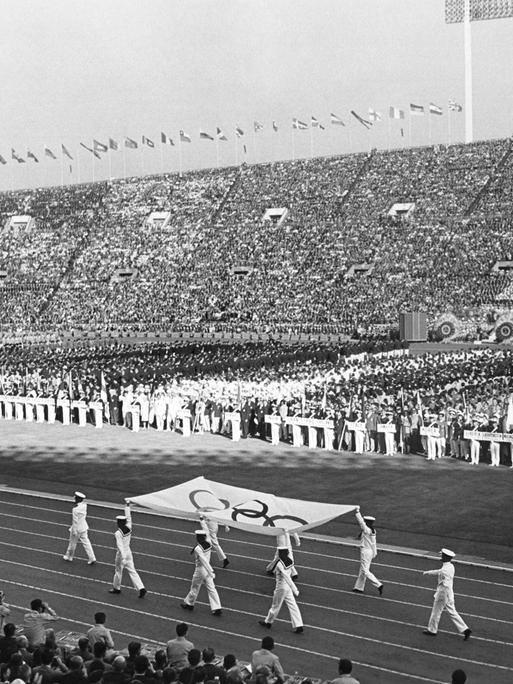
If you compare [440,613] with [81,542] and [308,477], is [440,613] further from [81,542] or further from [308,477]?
[308,477]

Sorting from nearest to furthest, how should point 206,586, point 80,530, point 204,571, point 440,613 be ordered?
point 440,613 < point 204,571 < point 206,586 < point 80,530

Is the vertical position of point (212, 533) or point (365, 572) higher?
point (212, 533)

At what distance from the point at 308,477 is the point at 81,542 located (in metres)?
7.00

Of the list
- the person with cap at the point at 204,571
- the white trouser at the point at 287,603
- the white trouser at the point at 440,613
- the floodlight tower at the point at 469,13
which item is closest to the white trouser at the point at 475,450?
the white trouser at the point at 440,613

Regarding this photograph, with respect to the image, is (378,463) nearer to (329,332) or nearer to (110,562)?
(110,562)

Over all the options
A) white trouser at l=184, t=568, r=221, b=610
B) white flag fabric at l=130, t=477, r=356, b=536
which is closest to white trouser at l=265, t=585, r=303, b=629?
white trouser at l=184, t=568, r=221, b=610

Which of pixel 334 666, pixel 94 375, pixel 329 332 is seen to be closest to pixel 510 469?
pixel 334 666

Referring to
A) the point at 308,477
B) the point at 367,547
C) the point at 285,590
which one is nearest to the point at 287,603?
the point at 285,590

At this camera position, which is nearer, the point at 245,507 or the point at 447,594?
the point at 447,594

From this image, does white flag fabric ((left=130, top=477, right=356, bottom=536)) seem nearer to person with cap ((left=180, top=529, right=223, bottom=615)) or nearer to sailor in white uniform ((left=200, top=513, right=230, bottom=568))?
sailor in white uniform ((left=200, top=513, right=230, bottom=568))

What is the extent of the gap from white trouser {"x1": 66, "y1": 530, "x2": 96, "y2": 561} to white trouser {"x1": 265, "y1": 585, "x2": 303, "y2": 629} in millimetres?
3776

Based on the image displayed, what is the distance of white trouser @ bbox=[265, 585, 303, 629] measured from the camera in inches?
462

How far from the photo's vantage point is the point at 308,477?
20.9 metres

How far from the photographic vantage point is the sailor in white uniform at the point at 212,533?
45.1 ft
